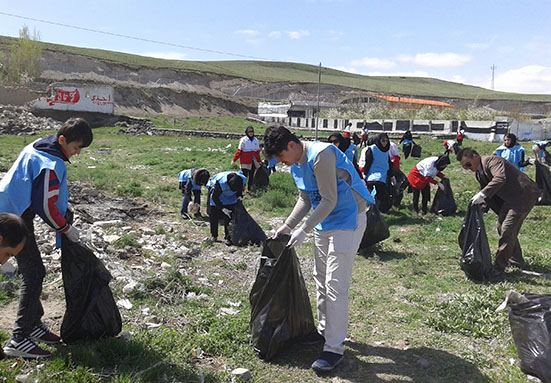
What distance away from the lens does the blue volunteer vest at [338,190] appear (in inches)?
137

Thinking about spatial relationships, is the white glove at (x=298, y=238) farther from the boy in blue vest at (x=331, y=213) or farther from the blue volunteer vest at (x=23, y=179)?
the blue volunteer vest at (x=23, y=179)

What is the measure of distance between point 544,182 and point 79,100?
30978 millimetres

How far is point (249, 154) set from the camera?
10766 mm

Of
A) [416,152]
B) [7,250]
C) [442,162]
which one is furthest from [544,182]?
[7,250]

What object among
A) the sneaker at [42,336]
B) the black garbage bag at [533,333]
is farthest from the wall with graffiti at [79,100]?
the black garbage bag at [533,333]

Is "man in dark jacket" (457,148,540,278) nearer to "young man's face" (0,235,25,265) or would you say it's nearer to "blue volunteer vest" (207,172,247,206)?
"blue volunteer vest" (207,172,247,206)

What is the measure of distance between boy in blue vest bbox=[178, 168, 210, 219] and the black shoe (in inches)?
181

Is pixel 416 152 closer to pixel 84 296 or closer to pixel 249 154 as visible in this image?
pixel 249 154

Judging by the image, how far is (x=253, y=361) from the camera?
3.62 meters

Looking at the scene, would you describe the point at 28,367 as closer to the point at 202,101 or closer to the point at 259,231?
the point at 259,231

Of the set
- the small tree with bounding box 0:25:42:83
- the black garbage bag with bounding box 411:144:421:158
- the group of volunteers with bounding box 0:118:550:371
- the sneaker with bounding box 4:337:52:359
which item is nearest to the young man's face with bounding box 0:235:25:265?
the group of volunteers with bounding box 0:118:550:371

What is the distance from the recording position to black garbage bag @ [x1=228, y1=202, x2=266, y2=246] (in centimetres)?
691

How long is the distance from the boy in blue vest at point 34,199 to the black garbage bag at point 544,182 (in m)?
7.48

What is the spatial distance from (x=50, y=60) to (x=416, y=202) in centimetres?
→ 5810
